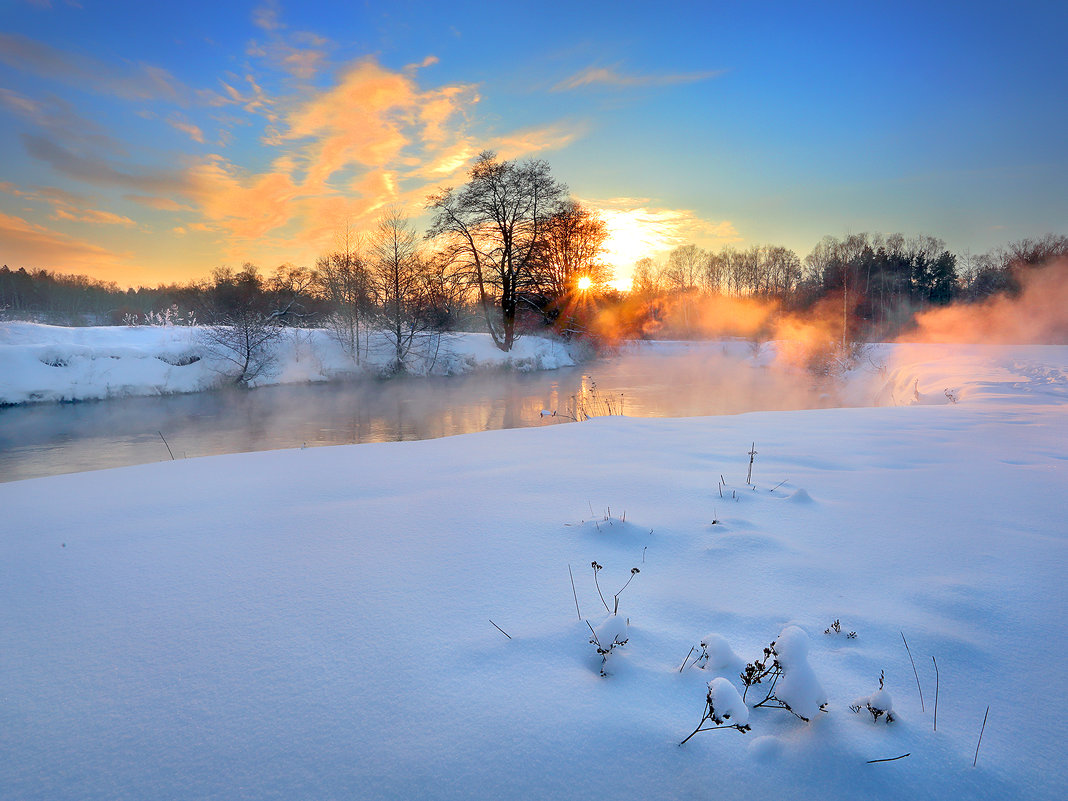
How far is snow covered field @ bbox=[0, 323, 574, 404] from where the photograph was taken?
16.0 metres

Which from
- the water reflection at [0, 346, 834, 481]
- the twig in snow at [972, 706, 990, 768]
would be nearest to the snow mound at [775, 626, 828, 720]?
the twig in snow at [972, 706, 990, 768]

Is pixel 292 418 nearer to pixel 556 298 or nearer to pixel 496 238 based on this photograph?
pixel 496 238

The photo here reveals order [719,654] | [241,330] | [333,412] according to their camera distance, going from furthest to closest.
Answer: [241,330]
[333,412]
[719,654]

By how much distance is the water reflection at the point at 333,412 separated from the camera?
941 cm

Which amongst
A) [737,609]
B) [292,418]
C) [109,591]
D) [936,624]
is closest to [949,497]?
[936,624]

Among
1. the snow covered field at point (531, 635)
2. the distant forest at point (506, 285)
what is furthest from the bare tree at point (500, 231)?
the snow covered field at point (531, 635)

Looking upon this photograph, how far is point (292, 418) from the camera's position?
42.2 feet

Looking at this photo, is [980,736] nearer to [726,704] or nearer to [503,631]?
[726,704]

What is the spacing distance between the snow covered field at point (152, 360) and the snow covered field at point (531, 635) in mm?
16694

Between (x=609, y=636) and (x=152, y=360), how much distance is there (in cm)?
2267

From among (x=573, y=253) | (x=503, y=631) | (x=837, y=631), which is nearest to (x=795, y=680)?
(x=837, y=631)

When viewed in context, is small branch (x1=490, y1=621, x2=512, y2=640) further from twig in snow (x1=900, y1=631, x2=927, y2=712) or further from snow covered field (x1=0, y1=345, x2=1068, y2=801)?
twig in snow (x1=900, y1=631, x2=927, y2=712)

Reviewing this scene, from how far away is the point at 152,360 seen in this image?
60.9 feet

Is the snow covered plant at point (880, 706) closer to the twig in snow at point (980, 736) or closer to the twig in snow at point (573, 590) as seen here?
the twig in snow at point (980, 736)
